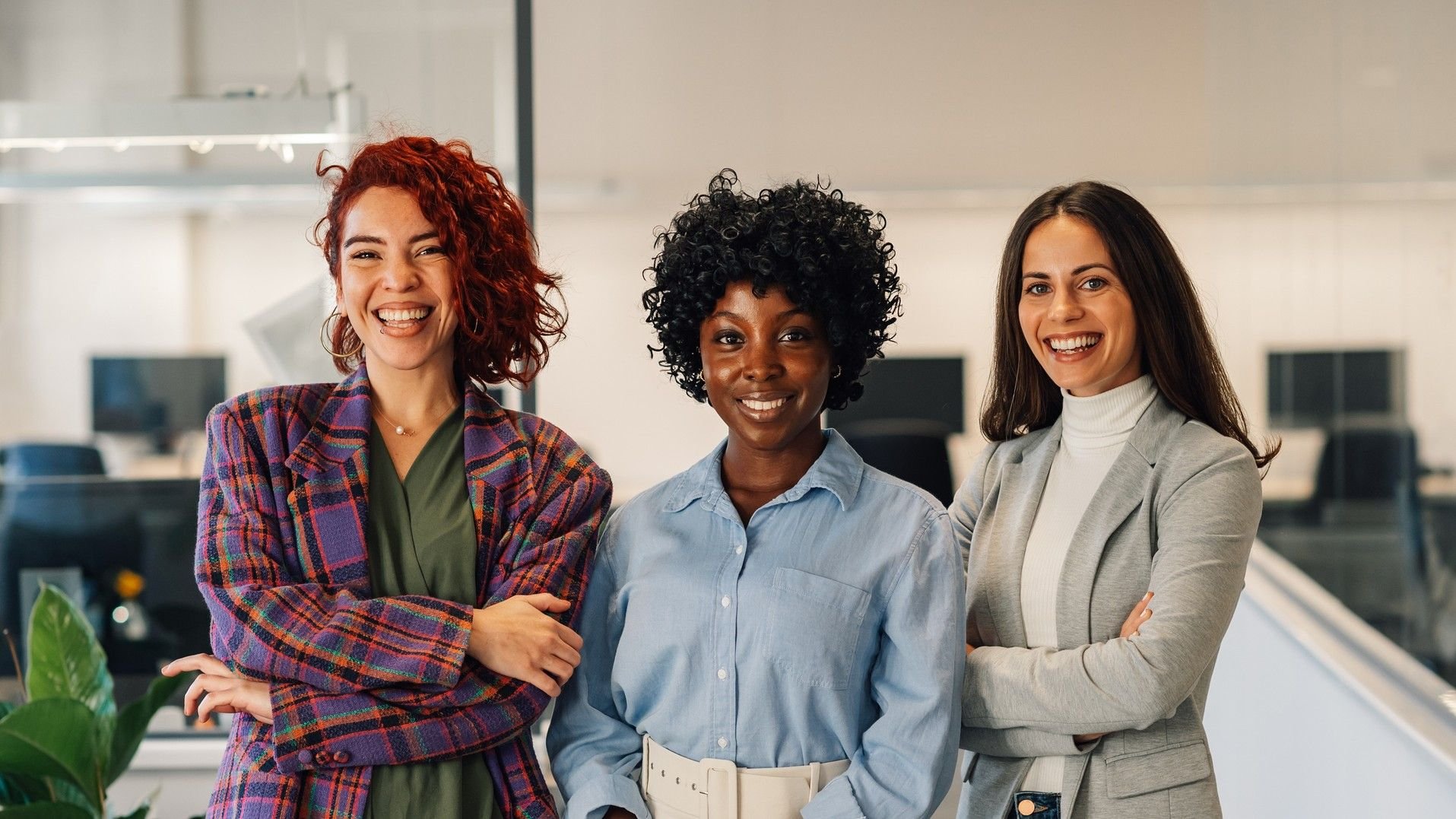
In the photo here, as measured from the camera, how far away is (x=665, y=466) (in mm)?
4000

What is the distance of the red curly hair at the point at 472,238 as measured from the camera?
1.57 meters

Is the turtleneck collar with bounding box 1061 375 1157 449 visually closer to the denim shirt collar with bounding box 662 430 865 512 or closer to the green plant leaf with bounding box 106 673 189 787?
the denim shirt collar with bounding box 662 430 865 512

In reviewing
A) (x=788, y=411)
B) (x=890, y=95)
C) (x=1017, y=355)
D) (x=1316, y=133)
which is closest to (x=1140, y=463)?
(x=1017, y=355)

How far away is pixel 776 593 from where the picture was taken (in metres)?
1.44

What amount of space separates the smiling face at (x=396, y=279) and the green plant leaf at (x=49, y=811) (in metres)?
1.24

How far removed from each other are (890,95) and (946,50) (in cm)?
30

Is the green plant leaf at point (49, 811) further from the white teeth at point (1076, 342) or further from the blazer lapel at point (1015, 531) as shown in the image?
the white teeth at point (1076, 342)

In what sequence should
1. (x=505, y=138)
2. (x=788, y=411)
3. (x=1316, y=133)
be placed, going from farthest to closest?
(x=1316, y=133)
(x=505, y=138)
(x=788, y=411)

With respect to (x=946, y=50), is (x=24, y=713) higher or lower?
lower

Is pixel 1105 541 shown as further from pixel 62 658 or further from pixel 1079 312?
pixel 62 658

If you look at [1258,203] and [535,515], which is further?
[1258,203]

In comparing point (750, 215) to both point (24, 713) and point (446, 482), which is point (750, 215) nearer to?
point (446, 482)

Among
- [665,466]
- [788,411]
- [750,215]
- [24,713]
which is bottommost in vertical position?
[24,713]

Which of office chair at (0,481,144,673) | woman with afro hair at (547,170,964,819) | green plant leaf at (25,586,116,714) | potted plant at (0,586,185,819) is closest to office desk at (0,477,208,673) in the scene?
office chair at (0,481,144,673)
